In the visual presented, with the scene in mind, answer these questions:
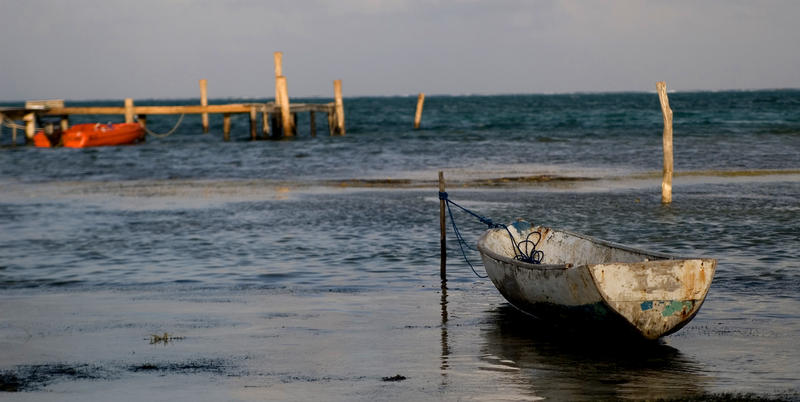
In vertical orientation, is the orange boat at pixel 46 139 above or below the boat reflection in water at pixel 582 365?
above

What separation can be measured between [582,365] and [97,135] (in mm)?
42343

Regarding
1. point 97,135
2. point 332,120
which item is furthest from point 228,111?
point 332,120

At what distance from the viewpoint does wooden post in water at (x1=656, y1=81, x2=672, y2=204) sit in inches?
747

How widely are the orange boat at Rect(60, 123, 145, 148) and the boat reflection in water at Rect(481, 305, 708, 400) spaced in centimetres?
4032

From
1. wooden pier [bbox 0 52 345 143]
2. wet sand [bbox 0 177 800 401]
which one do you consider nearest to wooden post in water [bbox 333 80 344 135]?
wooden pier [bbox 0 52 345 143]

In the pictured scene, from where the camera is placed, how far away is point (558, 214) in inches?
782

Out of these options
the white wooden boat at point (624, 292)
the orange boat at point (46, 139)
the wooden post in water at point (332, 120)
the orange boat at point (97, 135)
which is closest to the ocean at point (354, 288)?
the white wooden boat at point (624, 292)

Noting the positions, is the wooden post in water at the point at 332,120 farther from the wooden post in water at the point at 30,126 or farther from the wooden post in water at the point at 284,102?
the wooden post in water at the point at 30,126

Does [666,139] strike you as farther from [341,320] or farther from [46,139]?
[46,139]

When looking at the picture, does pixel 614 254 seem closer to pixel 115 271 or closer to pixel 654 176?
pixel 115 271

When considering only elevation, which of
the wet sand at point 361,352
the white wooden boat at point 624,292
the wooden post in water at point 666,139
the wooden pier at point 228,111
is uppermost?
the wooden pier at point 228,111

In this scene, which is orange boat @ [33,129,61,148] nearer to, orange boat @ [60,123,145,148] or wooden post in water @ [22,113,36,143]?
orange boat @ [60,123,145,148]

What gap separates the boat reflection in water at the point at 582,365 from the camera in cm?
755

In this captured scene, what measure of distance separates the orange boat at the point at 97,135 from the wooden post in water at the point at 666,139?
1317 inches
